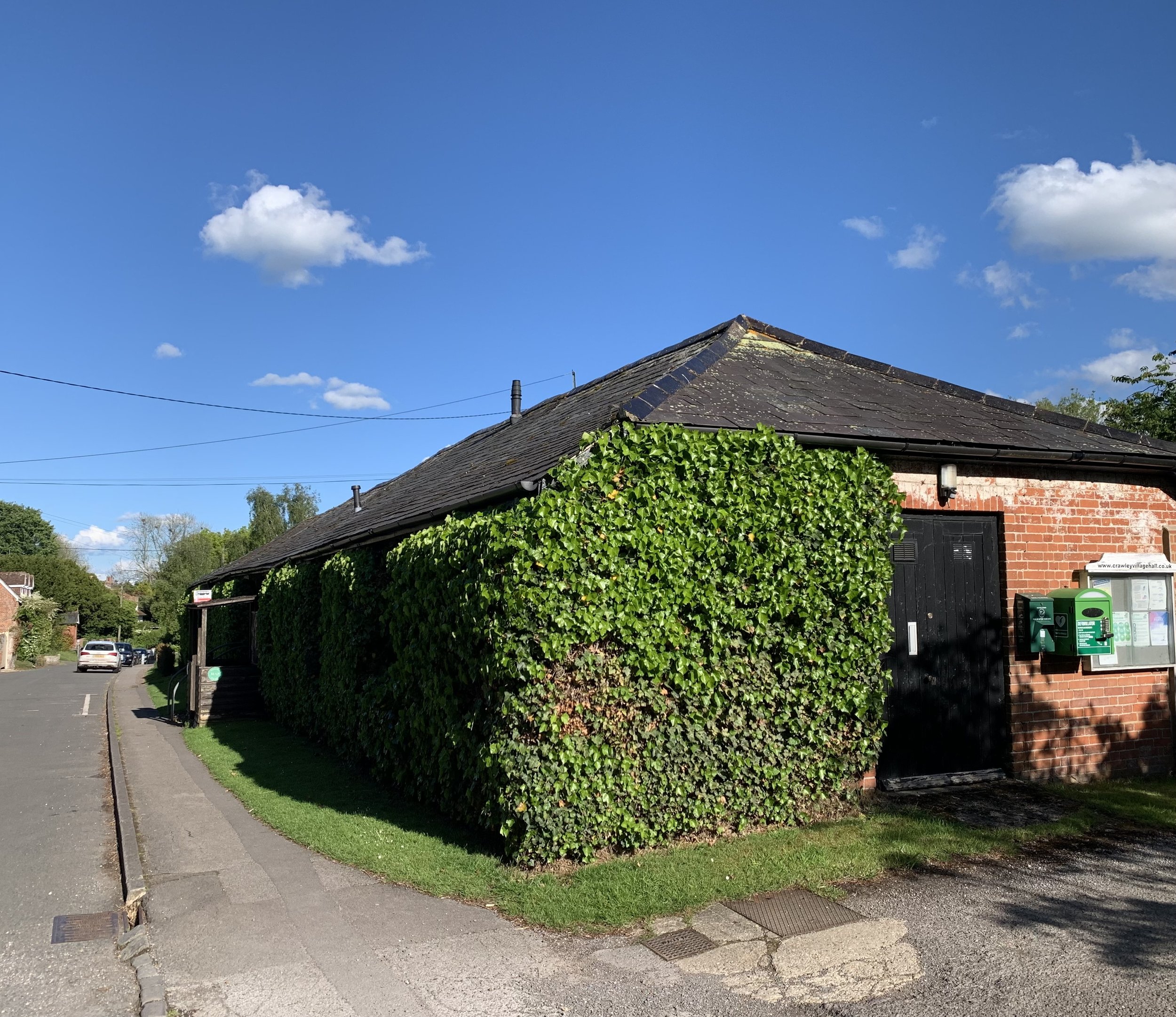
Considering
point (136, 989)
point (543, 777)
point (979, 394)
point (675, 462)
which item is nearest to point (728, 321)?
point (979, 394)

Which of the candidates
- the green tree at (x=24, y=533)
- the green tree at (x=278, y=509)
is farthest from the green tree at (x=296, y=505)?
the green tree at (x=24, y=533)

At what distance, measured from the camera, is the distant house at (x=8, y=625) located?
5009cm

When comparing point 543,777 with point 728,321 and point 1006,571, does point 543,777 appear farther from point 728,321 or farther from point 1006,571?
point 728,321

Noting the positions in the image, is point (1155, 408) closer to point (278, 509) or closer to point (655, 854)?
point (655, 854)

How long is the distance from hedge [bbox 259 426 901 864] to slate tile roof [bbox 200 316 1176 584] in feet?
1.58

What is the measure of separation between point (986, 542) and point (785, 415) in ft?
8.43

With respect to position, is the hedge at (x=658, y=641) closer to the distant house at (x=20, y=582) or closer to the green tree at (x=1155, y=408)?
the green tree at (x=1155, y=408)

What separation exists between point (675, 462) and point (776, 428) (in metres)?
1.20

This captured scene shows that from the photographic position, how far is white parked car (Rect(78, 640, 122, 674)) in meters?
44.1

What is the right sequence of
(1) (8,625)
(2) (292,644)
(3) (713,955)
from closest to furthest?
(3) (713,955) < (2) (292,644) < (1) (8,625)

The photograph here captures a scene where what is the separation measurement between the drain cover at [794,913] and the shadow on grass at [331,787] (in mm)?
1995

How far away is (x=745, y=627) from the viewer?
693 cm

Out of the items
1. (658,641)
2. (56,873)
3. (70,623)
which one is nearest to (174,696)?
(56,873)

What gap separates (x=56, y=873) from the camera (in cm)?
759
